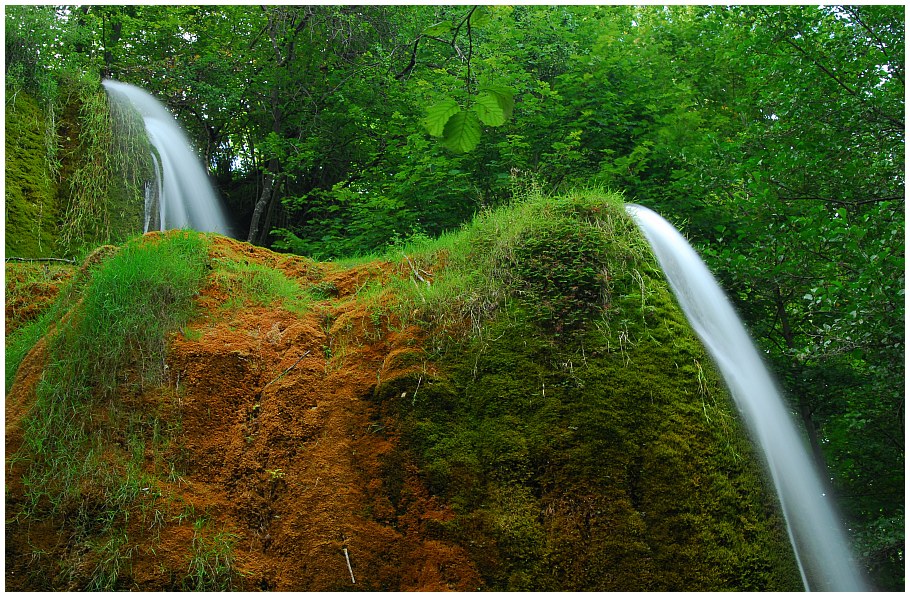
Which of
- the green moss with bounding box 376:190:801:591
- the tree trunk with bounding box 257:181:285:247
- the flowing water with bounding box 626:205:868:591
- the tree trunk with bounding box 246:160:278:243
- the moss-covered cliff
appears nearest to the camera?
the green moss with bounding box 376:190:801:591

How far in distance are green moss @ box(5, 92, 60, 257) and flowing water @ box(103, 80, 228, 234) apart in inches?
44.7

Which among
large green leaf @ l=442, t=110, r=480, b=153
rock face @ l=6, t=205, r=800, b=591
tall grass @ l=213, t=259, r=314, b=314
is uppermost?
large green leaf @ l=442, t=110, r=480, b=153

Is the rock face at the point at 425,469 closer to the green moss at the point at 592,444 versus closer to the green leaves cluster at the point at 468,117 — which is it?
the green moss at the point at 592,444

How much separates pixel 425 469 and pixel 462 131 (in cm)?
236

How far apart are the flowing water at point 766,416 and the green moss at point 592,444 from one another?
10.2 inches

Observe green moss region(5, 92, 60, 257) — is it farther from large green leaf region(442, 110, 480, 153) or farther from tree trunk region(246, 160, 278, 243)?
large green leaf region(442, 110, 480, 153)

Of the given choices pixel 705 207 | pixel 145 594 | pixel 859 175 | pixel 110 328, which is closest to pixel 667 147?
pixel 705 207

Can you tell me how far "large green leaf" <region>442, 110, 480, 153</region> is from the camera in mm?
2074

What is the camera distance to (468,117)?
2090 millimetres

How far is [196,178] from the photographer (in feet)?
30.3

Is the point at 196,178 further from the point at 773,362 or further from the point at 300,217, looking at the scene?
Answer: the point at 773,362

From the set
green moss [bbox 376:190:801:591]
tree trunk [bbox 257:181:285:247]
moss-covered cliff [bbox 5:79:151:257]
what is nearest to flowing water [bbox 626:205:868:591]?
green moss [bbox 376:190:801:591]

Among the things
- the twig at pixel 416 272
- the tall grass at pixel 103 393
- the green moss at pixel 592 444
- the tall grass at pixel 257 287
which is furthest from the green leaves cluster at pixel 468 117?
the tall grass at pixel 257 287

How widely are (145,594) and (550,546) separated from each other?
2162 millimetres
